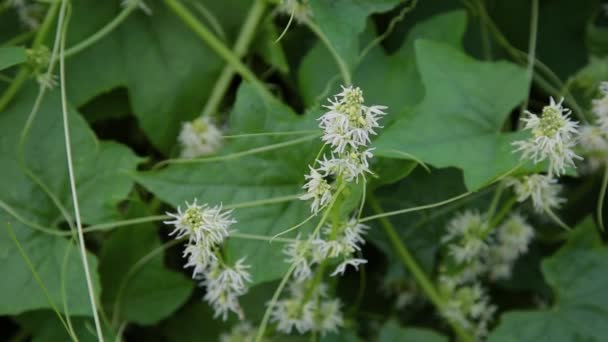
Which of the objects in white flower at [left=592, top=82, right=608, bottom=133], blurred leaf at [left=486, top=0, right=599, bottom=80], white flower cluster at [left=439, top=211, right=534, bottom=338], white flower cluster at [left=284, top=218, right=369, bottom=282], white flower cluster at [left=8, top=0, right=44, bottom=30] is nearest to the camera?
white flower cluster at [left=284, top=218, right=369, bottom=282]

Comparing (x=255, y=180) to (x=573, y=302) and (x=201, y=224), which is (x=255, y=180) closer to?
(x=201, y=224)

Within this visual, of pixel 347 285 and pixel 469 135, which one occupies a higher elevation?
pixel 469 135

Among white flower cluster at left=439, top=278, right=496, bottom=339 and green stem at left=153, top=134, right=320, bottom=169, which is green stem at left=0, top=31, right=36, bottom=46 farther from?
white flower cluster at left=439, top=278, right=496, bottom=339

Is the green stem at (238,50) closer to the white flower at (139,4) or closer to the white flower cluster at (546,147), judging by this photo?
the white flower at (139,4)

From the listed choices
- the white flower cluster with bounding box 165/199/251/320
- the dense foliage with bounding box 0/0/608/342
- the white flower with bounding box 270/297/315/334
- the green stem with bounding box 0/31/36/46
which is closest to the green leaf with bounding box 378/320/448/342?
the dense foliage with bounding box 0/0/608/342

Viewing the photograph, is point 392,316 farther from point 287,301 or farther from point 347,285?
point 287,301

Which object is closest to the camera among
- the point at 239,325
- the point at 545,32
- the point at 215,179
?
the point at 215,179

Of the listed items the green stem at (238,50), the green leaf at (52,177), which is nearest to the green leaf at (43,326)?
the green leaf at (52,177)

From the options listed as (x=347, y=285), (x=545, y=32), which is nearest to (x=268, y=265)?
(x=347, y=285)
